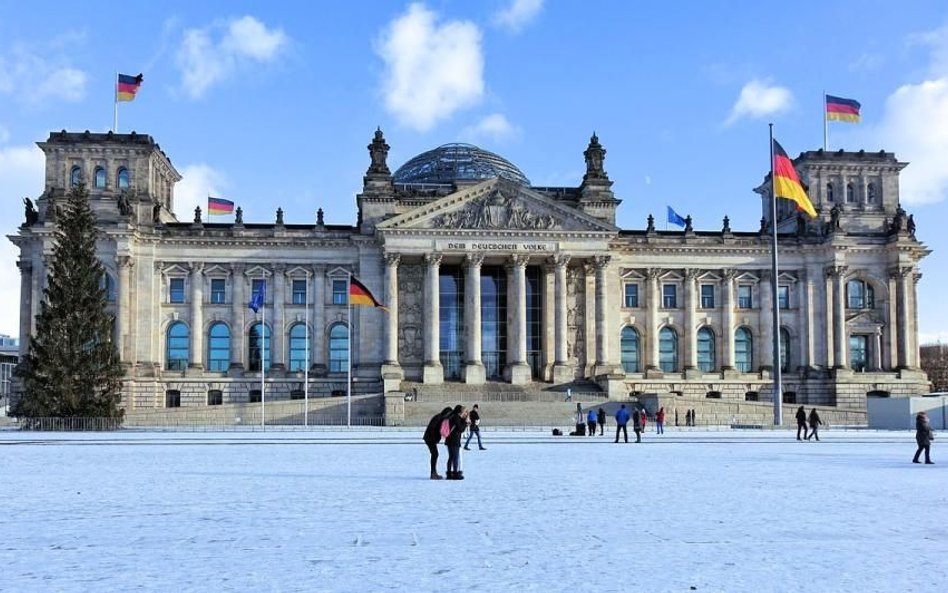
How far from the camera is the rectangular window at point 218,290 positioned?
8400 centimetres

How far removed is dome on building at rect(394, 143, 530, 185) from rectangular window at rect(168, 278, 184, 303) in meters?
23.3

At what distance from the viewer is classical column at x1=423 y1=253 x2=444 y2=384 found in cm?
7981

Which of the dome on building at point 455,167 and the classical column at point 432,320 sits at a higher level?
the dome on building at point 455,167

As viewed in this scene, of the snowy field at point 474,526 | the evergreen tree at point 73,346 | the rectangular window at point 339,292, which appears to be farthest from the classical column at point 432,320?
the snowy field at point 474,526

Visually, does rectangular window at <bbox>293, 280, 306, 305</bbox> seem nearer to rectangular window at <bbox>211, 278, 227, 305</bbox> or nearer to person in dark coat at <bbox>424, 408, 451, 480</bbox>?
rectangular window at <bbox>211, 278, 227, 305</bbox>

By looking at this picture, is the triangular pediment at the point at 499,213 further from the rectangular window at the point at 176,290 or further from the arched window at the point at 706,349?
the rectangular window at the point at 176,290

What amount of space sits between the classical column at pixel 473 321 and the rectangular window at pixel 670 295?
17.0m

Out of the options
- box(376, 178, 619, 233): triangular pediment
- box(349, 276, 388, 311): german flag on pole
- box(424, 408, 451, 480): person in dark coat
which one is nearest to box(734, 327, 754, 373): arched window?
box(376, 178, 619, 233): triangular pediment

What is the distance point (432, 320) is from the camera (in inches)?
A: 3145

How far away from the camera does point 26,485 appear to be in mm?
23281

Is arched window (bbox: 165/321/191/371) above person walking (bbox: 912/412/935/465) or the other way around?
above

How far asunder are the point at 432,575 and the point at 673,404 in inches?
2388

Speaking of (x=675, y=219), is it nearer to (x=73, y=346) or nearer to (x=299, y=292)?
(x=299, y=292)

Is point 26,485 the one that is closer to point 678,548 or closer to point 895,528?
point 678,548
